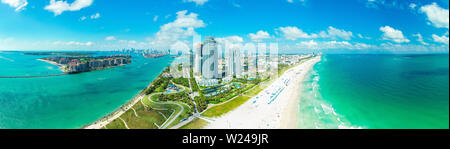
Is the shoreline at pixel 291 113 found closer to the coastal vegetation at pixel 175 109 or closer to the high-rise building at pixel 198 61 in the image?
the coastal vegetation at pixel 175 109

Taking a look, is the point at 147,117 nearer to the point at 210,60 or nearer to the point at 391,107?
the point at 210,60

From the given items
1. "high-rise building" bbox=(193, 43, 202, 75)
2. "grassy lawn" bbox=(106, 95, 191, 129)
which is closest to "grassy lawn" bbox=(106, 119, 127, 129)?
"grassy lawn" bbox=(106, 95, 191, 129)

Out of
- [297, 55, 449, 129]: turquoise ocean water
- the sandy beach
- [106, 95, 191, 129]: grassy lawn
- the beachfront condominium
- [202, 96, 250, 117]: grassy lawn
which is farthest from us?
the beachfront condominium

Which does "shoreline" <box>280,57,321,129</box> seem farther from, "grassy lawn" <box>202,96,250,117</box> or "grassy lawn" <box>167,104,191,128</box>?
Answer: "grassy lawn" <box>167,104,191,128</box>

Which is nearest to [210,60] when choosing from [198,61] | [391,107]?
[198,61]

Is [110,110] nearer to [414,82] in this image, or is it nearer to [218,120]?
[218,120]

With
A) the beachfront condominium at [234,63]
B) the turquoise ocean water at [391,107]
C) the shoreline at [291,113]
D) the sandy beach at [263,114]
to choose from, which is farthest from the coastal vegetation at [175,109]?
the beachfront condominium at [234,63]

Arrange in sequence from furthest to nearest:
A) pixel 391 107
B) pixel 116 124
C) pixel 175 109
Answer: pixel 175 109 < pixel 391 107 < pixel 116 124
